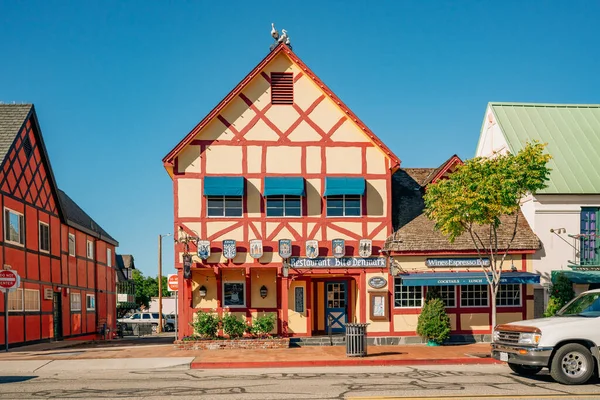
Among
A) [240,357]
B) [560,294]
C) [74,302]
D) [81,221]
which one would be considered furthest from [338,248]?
[81,221]

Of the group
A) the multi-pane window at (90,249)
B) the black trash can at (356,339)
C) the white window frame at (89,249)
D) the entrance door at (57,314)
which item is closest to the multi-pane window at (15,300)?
the entrance door at (57,314)

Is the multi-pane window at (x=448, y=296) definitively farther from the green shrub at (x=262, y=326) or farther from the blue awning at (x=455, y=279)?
the green shrub at (x=262, y=326)

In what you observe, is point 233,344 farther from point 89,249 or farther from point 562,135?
point 89,249

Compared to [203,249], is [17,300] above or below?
below

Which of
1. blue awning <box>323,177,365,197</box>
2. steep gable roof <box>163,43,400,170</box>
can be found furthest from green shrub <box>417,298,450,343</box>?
steep gable roof <box>163,43,400,170</box>

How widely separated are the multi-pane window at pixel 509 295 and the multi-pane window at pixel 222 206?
10.1 m

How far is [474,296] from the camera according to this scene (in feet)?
82.6

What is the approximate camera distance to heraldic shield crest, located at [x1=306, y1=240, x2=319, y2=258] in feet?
80.1

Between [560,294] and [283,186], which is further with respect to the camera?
[283,186]

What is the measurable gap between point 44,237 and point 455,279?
17.9 metres

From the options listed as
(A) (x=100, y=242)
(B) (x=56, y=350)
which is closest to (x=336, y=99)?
(B) (x=56, y=350)

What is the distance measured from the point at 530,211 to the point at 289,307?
9.77 m

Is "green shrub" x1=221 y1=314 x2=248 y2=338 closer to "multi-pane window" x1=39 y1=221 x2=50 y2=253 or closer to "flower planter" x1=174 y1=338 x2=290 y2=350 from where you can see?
"flower planter" x1=174 y1=338 x2=290 y2=350

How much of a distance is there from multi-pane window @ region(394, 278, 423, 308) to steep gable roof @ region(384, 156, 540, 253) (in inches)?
55.3
